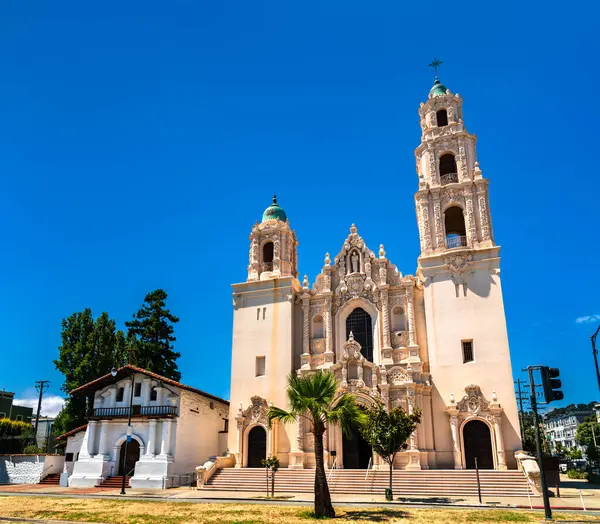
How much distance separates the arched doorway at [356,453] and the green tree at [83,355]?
2397cm

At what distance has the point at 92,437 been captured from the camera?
38781 millimetres

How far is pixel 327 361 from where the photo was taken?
39000 mm

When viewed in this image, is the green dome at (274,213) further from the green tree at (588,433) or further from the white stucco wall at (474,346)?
the green tree at (588,433)

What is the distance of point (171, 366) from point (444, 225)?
31529 millimetres

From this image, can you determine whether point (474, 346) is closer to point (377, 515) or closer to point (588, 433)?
point (377, 515)

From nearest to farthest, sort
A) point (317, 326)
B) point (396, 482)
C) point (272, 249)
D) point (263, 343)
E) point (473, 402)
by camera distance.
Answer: point (396, 482), point (473, 402), point (263, 343), point (317, 326), point (272, 249)

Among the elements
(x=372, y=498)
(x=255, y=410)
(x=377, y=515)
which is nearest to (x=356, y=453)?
(x=255, y=410)

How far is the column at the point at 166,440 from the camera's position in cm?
3656

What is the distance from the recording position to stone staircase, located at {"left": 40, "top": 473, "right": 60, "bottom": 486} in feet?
129

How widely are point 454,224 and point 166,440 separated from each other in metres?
27.7

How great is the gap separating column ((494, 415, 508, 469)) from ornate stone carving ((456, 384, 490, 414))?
1.03 metres

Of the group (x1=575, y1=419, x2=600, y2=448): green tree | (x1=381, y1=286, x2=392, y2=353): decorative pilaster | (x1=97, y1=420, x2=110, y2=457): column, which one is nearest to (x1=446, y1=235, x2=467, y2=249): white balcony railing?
(x1=381, y1=286, x2=392, y2=353): decorative pilaster

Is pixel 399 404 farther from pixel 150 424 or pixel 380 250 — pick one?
pixel 150 424

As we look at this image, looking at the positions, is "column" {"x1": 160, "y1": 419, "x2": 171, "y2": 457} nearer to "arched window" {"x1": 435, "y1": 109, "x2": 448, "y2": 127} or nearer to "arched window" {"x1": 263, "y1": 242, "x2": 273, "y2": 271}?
"arched window" {"x1": 263, "y1": 242, "x2": 273, "y2": 271}
